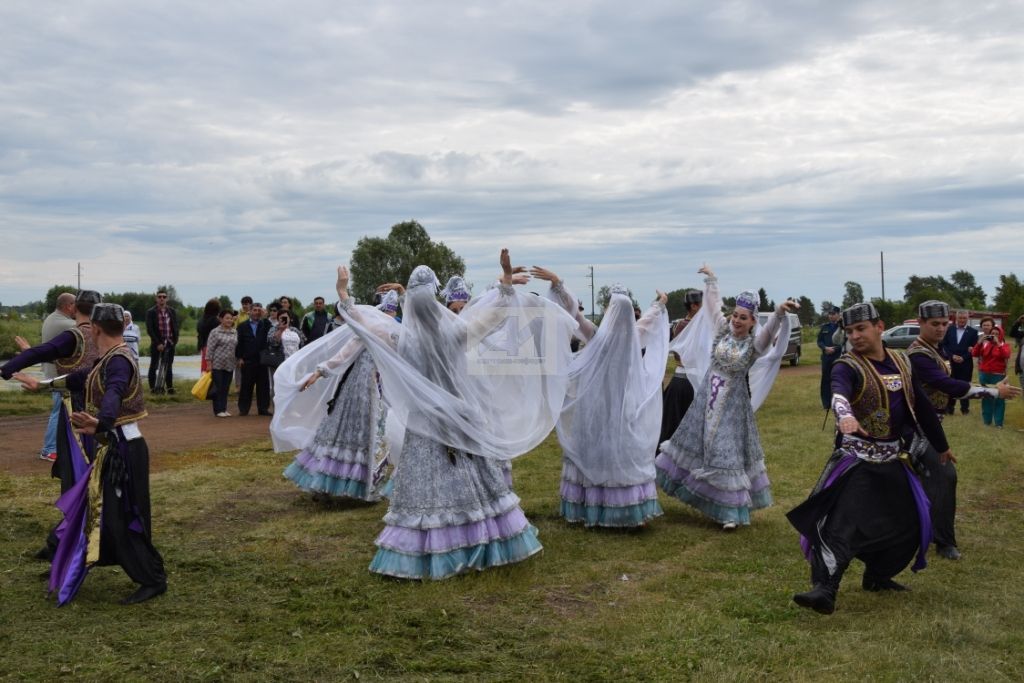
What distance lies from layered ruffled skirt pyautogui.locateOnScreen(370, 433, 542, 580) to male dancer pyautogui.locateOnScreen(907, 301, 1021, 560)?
2757mm

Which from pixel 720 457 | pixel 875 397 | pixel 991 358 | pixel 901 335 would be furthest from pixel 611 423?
pixel 901 335

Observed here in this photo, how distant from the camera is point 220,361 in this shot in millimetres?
15141

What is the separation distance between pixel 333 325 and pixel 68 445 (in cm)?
945

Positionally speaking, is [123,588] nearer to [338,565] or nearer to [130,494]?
[130,494]

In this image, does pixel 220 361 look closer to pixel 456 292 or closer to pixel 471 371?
pixel 456 292

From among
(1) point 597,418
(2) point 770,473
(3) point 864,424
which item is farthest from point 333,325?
(3) point 864,424

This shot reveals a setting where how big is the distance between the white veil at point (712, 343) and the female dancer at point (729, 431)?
10mm

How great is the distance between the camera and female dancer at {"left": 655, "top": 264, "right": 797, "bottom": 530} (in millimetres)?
7629

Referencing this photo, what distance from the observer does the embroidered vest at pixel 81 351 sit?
635 cm

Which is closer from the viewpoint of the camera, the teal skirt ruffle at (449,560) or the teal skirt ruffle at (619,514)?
the teal skirt ruffle at (449,560)

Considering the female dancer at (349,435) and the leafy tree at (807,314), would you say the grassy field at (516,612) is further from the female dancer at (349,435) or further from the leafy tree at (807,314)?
the leafy tree at (807,314)

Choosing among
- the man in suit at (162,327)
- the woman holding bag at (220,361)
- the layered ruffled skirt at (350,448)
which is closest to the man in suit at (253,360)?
the woman holding bag at (220,361)

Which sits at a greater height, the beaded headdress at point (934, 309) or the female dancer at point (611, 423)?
the beaded headdress at point (934, 309)

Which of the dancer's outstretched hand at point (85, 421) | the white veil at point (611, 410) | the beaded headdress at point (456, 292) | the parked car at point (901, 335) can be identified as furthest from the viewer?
the parked car at point (901, 335)
